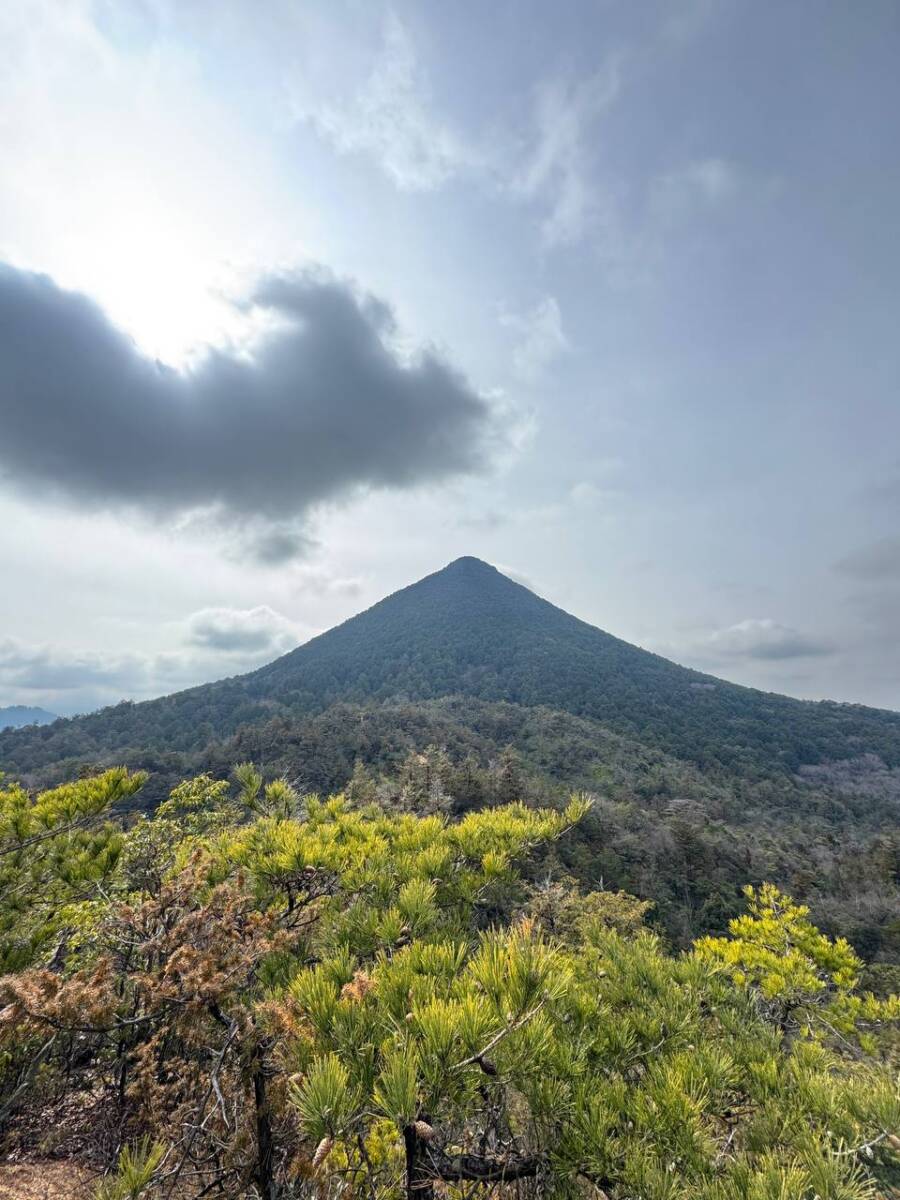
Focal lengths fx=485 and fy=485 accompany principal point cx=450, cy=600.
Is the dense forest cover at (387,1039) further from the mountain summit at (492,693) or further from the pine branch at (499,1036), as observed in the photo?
the mountain summit at (492,693)

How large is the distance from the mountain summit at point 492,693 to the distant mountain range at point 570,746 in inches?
22.7

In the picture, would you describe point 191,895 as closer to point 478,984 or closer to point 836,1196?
point 478,984

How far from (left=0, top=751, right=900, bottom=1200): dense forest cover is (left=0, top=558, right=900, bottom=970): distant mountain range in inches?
746

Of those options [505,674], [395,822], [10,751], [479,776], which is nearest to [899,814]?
[479,776]

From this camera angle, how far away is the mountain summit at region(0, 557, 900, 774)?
79.2 metres

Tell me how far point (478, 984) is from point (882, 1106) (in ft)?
3.95

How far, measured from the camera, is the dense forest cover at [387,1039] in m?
1.35

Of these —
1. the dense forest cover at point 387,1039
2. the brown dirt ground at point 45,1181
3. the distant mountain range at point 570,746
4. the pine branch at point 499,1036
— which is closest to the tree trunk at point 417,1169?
the dense forest cover at point 387,1039

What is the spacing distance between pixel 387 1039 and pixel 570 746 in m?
69.3

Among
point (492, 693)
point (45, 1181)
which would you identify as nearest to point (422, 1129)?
point (45, 1181)

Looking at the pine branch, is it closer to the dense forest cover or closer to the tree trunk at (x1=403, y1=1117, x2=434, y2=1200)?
the dense forest cover

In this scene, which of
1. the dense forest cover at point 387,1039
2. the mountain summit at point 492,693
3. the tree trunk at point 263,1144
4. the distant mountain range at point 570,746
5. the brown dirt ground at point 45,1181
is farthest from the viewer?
the mountain summit at point 492,693

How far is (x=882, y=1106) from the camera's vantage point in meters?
1.42

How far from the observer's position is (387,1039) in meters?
1.43
